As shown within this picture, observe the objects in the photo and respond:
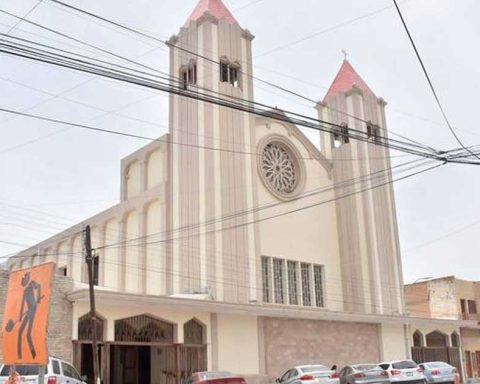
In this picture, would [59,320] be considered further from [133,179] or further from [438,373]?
[133,179]

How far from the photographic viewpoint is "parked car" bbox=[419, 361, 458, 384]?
2928cm

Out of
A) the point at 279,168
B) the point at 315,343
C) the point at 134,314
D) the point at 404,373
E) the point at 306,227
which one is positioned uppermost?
the point at 279,168

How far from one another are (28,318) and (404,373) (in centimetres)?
1944

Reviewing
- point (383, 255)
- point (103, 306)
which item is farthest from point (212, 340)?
point (383, 255)

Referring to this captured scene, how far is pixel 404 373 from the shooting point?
27.1 meters

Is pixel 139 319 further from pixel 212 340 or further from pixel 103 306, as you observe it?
pixel 212 340

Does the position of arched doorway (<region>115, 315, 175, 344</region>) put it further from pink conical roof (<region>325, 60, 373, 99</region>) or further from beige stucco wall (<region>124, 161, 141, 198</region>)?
pink conical roof (<region>325, 60, 373, 99</region>)

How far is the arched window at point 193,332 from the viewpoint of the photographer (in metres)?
27.8

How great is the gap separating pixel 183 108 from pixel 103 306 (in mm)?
14149

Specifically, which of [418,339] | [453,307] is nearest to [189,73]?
[418,339]

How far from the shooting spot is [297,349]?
3228cm

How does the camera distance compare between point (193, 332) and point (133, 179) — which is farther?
point (133, 179)

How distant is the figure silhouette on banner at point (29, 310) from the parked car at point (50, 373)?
551cm

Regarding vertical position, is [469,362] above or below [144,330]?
below
